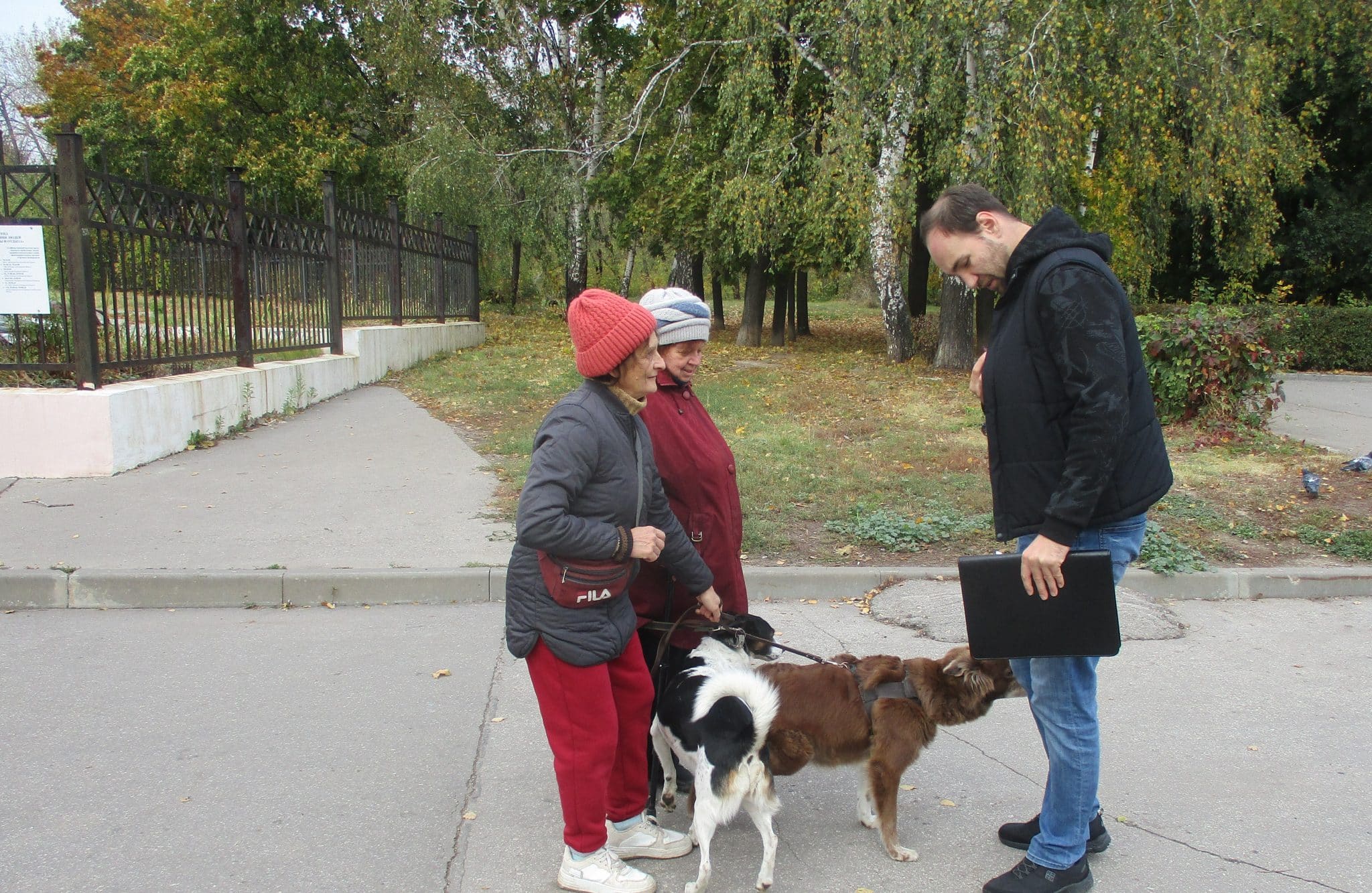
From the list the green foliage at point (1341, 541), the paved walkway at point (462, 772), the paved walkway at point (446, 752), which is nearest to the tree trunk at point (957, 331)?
the green foliage at point (1341, 541)

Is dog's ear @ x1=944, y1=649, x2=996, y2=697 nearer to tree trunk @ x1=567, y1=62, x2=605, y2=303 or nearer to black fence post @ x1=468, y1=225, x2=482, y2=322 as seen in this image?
black fence post @ x1=468, y1=225, x2=482, y2=322

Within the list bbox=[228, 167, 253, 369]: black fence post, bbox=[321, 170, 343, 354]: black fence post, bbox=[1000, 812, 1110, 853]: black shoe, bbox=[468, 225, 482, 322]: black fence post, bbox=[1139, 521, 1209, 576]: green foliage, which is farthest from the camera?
bbox=[468, 225, 482, 322]: black fence post

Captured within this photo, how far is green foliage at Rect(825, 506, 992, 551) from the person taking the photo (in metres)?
6.58

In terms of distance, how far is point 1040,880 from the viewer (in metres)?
2.96

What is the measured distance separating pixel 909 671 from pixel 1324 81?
2505cm

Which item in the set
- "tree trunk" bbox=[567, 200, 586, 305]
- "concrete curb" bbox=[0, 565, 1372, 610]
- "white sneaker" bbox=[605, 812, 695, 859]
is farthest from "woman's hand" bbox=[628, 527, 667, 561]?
"tree trunk" bbox=[567, 200, 586, 305]

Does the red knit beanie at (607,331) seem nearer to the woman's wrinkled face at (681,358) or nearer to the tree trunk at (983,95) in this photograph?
the woman's wrinkled face at (681,358)

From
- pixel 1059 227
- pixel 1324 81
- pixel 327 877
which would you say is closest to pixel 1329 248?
pixel 1324 81

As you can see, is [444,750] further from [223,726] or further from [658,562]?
[658,562]

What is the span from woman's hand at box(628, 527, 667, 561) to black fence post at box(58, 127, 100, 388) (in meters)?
6.73

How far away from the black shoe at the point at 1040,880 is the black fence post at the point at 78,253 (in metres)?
7.57

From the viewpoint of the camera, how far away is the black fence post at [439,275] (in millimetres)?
18203

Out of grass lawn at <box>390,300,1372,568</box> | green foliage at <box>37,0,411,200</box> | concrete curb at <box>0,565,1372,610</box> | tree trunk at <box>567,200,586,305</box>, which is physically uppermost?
green foliage at <box>37,0,411,200</box>

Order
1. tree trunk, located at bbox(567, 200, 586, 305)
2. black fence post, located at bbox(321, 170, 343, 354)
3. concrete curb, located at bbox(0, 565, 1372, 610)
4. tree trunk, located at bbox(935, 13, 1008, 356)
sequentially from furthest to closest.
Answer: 1. tree trunk, located at bbox(567, 200, 586, 305)
2. tree trunk, located at bbox(935, 13, 1008, 356)
3. black fence post, located at bbox(321, 170, 343, 354)
4. concrete curb, located at bbox(0, 565, 1372, 610)
